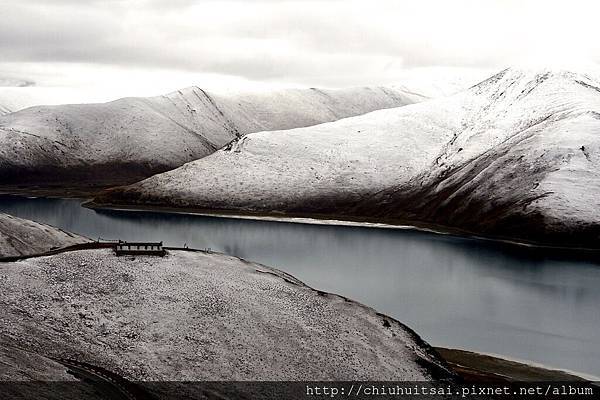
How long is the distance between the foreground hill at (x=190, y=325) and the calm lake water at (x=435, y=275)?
440 inches

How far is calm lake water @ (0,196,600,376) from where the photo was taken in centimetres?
6084

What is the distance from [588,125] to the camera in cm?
16250

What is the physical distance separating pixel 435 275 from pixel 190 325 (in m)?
47.7

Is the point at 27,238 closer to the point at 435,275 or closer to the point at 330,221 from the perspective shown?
the point at 435,275

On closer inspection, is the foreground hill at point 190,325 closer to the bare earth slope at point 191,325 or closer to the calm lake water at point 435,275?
the bare earth slope at point 191,325

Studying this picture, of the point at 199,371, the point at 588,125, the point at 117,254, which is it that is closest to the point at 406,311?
the point at 117,254

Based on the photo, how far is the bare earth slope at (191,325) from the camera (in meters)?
40.2

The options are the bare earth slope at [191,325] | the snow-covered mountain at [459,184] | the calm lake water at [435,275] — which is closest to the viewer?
the bare earth slope at [191,325]

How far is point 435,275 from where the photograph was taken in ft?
289

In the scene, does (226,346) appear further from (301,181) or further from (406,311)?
(301,181)

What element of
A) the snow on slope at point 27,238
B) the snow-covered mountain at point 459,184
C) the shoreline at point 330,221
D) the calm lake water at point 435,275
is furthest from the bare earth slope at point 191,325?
the snow-covered mountain at point 459,184

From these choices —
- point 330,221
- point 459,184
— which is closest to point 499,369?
point 330,221

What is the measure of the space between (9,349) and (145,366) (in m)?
6.71

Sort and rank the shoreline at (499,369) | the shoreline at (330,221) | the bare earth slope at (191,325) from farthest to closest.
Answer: the shoreline at (330,221) → the shoreline at (499,369) → the bare earth slope at (191,325)
